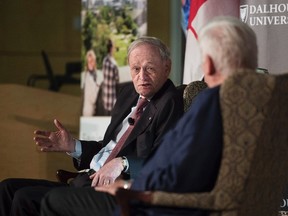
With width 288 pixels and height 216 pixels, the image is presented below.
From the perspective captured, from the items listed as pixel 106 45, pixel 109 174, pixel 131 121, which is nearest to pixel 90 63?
pixel 106 45

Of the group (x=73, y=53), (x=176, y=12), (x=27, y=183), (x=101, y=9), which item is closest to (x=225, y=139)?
(x=27, y=183)

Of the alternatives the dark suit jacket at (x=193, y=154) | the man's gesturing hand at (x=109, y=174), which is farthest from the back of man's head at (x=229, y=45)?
the man's gesturing hand at (x=109, y=174)

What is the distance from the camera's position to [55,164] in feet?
23.9

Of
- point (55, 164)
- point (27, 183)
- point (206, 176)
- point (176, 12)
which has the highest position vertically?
point (176, 12)

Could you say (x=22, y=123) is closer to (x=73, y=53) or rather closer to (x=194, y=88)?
(x=73, y=53)

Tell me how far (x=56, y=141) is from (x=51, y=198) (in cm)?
71

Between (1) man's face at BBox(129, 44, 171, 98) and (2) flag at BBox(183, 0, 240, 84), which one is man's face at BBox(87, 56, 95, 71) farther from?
(1) man's face at BBox(129, 44, 171, 98)

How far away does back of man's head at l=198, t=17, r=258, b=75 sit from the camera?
326 cm

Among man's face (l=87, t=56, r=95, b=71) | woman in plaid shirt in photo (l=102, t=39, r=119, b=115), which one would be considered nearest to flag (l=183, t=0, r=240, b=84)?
woman in plaid shirt in photo (l=102, t=39, r=119, b=115)

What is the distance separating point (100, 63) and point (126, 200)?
415 cm

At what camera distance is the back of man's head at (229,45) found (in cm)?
326

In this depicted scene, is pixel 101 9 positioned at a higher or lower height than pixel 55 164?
higher

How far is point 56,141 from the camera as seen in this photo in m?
4.35

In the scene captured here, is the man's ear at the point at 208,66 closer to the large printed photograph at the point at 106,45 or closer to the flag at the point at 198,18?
the flag at the point at 198,18
